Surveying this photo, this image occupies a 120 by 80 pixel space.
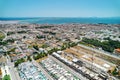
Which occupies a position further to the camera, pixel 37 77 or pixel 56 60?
pixel 56 60

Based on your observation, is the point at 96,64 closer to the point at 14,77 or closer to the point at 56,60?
the point at 56,60

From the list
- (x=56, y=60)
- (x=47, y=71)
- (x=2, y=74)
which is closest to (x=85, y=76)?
(x=47, y=71)

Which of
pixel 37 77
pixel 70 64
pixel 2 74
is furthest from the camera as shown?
pixel 70 64

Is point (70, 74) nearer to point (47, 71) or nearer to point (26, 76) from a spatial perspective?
point (47, 71)

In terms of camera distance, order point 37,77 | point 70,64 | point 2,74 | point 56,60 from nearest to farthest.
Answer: point 37,77
point 2,74
point 70,64
point 56,60

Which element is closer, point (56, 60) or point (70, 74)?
point (70, 74)

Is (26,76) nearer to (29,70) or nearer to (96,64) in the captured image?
(29,70)

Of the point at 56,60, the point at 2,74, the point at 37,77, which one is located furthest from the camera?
the point at 56,60

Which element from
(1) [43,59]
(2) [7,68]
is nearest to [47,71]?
(1) [43,59]
